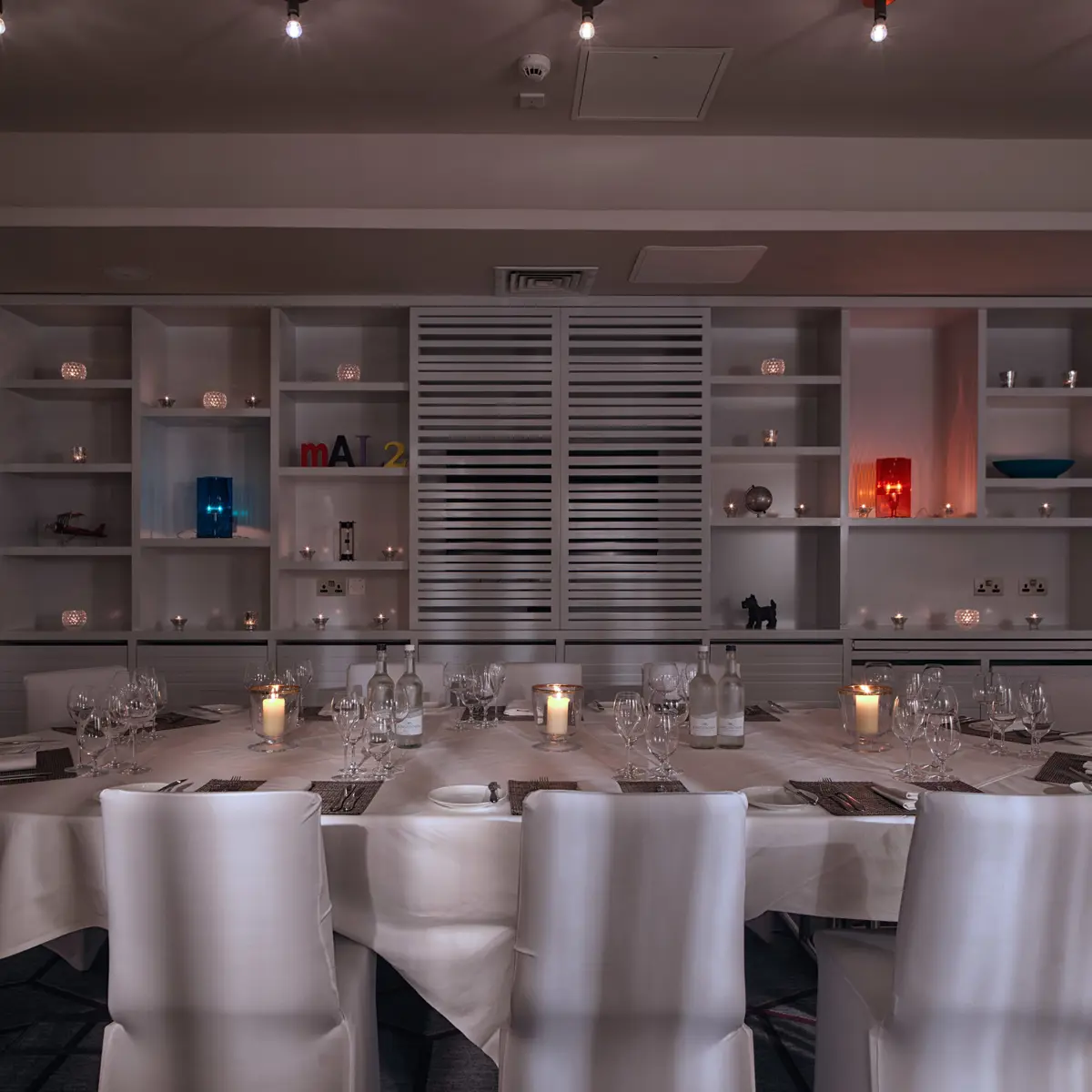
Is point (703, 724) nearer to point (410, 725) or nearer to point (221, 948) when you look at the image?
point (410, 725)

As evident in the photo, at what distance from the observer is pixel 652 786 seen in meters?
1.83

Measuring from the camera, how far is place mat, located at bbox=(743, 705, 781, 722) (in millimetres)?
2576

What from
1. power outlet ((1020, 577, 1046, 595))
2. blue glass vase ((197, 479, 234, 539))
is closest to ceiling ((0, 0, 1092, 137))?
blue glass vase ((197, 479, 234, 539))

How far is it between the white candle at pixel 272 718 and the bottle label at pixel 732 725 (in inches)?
42.8

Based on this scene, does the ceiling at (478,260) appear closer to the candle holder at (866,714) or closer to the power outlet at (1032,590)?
the power outlet at (1032,590)

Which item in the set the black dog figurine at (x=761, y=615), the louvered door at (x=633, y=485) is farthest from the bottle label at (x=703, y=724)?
the black dog figurine at (x=761, y=615)

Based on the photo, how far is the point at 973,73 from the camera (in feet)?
9.29

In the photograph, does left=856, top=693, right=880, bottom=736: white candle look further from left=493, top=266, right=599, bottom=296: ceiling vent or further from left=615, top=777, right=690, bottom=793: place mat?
left=493, top=266, right=599, bottom=296: ceiling vent

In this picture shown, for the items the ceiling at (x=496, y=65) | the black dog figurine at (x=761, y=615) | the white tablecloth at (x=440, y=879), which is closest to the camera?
the white tablecloth at (x=440, y=879)

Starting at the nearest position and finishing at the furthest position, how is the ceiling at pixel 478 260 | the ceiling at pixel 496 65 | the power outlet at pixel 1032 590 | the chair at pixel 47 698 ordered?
the ceiling at pixel 496 65
the chair at pixel 47 698
the ceiling at pixel 478 260
the power outlet at pixel 1032 590

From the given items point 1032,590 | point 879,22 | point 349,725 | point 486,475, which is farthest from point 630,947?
point 1032,590

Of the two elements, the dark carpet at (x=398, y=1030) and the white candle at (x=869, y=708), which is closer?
the dark carpet at (x=398, y=1030)

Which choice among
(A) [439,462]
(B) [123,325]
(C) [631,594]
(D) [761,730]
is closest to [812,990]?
(D) [761,730]

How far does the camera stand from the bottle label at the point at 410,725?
2180 mm
